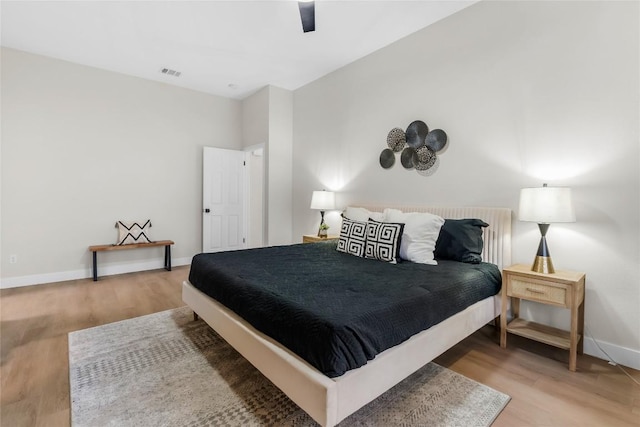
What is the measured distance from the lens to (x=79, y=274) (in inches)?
169

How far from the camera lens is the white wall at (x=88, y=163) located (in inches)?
151

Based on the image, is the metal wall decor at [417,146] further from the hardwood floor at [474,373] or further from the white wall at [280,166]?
the white wall at [280,166]

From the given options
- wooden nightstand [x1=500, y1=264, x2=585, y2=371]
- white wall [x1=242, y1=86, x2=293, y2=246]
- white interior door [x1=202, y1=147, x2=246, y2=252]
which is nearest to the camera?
wooden nightstand [x1=500, y1=264, x2=585, y2=371]

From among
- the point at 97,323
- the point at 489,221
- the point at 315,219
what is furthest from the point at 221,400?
the point at 315,219

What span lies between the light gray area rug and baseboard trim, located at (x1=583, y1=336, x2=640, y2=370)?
1082 millimetres

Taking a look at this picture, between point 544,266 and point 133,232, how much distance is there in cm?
509

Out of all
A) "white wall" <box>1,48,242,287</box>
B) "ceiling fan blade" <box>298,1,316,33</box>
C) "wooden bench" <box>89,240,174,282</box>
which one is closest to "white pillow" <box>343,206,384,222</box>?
"ceiling fan blade" <box>298,1,316,33</box>

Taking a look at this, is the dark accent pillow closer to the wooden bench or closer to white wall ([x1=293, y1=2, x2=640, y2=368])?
white wall ([x1=293, y1=2, x2=640, y2=368])

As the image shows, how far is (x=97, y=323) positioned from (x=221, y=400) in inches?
73.4

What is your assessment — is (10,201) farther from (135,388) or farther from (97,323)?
(135,388)

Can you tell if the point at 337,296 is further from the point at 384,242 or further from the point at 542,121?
the point at 542,121

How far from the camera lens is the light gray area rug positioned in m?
1.56

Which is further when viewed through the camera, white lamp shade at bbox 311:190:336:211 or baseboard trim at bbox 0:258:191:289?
white lamp shade at bbox 311:190:336:211

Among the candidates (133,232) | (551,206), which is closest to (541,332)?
(551,206)
